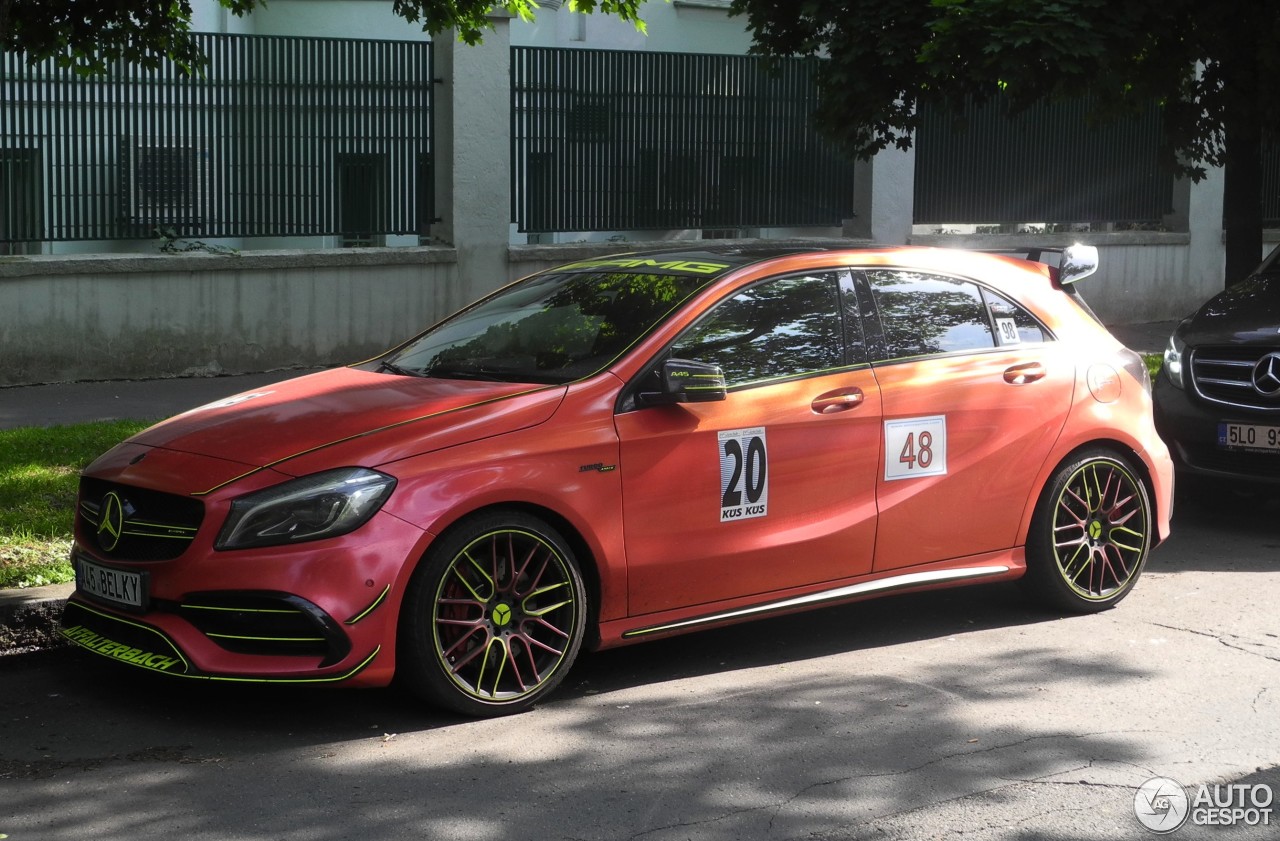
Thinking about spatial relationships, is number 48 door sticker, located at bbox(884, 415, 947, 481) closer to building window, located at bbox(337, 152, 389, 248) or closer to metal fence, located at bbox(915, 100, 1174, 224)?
building window, located at bbox(337, 152, 389, 248)

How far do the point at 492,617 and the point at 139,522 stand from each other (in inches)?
47.0

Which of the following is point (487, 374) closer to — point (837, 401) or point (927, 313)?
point (837, 401)

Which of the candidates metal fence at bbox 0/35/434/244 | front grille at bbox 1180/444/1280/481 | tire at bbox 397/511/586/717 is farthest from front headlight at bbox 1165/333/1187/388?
metal fence at bbox 0/35/434/244

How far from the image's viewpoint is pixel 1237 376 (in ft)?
28.0

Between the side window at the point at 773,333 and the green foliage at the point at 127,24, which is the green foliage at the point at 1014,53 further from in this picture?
the side window at the point at 773,333

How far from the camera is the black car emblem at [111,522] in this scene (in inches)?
208

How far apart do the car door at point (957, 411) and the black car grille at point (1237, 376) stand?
2.25 meters

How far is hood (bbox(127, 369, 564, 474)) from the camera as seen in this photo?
5.14m

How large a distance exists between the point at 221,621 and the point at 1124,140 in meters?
16.4

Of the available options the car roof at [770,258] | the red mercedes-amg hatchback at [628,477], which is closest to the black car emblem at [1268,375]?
the red mercedes-amg hatchback at [628,477]

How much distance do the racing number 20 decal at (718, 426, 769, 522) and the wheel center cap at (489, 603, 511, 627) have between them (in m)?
0.88

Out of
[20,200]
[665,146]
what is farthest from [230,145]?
[665,146]

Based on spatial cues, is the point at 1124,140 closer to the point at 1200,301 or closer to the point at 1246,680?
the point at 1200,301

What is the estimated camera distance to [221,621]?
496 centimetres
